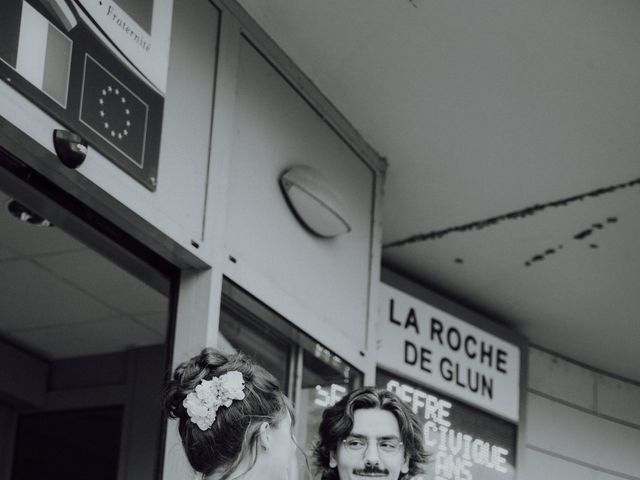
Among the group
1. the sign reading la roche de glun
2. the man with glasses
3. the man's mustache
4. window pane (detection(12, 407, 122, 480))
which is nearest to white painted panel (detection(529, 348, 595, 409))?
the sign reading la roche de glun

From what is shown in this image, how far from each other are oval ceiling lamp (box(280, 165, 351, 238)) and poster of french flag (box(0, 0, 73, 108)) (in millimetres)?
1277

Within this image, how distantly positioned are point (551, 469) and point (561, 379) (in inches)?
19.4

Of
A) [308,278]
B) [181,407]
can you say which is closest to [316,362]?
[308,278]

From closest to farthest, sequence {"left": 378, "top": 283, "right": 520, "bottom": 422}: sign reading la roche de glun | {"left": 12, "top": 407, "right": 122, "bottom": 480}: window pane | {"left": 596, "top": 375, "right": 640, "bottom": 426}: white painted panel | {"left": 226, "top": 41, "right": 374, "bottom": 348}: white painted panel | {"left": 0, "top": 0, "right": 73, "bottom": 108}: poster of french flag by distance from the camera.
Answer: {"left": 0, "top": 0, "right": 73, "bottom": 108}: poster of french flag
{"left": 226, "top": 41, "right": 374, "bottom": 348}: white painted panel
{"left": 378, "top": 283, "right": 520, "bottom": 422}: sign reading la roche de glun
{"left": 12, "top": 407, "right": 122, "bottom": 480}: window pane
{"left": 596, "top": 375, "right": 640, "bottom": 426}: white painted panel

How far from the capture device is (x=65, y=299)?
5.04m

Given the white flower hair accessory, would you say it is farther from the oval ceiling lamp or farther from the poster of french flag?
the oval ceiling lamp

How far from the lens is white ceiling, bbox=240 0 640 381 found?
13.1ft

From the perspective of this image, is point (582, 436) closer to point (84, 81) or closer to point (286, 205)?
point (286, 205)

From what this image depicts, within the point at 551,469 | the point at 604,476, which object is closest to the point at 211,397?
the point at 551,469

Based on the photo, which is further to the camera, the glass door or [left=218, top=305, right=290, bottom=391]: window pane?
the glass door

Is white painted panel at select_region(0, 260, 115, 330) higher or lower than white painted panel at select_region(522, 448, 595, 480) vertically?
higher

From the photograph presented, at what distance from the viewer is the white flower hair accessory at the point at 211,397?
1995mm

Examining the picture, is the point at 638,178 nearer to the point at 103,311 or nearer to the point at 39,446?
the point at 103,311

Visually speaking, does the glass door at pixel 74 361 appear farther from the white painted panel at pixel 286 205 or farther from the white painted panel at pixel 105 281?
the white painted panel at pixel 286 205
